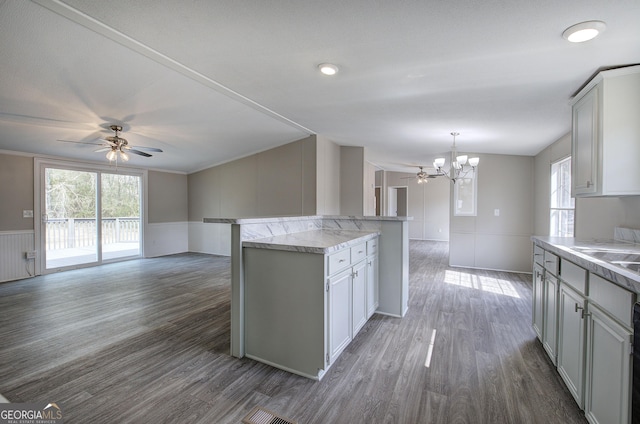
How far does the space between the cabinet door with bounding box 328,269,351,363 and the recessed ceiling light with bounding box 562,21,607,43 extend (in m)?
2.12

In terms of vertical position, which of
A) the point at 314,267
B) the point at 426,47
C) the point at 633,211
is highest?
the point at 426,47

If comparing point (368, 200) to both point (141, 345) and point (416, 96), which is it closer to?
point (416, 96)

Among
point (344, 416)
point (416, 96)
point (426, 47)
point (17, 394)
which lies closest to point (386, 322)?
point (344, 416)

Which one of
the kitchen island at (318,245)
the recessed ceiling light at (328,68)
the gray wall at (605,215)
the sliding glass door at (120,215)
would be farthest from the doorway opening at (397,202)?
the recessed ceiling light at (328,68)

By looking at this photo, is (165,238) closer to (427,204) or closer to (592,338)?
(592,338)

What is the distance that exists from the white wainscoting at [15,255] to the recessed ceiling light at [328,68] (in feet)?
19.7

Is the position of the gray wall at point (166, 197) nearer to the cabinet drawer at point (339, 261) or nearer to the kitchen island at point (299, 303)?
the kitchen island at point (299, 303)

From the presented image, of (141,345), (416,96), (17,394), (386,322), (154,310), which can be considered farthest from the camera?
(154,310)

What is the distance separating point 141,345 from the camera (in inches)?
101

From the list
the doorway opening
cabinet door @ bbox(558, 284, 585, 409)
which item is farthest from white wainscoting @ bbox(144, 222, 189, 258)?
cabinet door @ bbox(558, 284, 585, 409)

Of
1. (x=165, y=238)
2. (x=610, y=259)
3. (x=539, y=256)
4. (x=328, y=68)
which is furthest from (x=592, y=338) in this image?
(x=165, y=238)

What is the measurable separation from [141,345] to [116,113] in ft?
9.14

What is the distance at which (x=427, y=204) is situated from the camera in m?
10.2

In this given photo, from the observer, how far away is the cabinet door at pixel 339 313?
216 cm
